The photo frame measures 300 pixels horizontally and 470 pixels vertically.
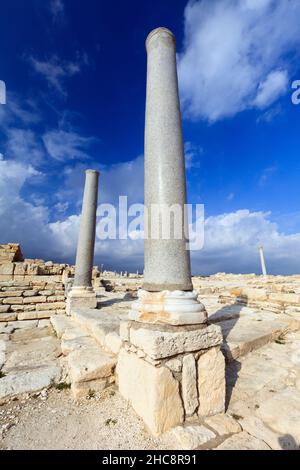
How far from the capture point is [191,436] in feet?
6.77

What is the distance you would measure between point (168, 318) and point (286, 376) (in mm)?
2115

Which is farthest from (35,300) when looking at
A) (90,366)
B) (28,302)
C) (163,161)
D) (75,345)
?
(163,161)

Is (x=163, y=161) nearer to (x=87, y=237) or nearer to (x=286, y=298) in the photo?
(x=87, y=237)

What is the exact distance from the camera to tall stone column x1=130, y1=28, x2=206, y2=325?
2762mm

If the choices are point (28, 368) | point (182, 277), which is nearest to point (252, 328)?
point (182, 277)

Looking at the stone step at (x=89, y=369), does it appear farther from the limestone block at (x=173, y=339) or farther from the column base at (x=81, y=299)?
the column base at (x=81, y=299)

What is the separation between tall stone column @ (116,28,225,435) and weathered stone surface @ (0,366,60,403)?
1028 mm

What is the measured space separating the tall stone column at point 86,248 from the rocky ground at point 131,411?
3147 mm

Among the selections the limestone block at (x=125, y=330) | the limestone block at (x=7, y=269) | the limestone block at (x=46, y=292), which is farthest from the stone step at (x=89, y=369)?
the limestone block at (x=7, y=269)

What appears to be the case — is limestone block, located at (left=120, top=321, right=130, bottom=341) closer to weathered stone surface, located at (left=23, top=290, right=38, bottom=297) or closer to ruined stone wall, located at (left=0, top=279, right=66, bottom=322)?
ruined stone wall, located at (left=0, top=279, right=66, bottom=322)

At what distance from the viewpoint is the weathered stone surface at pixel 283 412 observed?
7.37 ft

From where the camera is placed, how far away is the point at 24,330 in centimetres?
636

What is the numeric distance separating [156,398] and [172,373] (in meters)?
0.26
